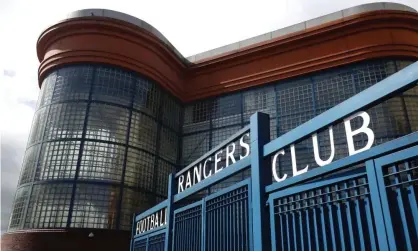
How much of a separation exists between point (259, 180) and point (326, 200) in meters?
1.03

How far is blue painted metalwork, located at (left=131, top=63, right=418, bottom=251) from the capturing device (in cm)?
253

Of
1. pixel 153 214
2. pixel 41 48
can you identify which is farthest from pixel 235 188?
pixel 41 48

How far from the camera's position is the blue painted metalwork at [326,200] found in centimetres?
253

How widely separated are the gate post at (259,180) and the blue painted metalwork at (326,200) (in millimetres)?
11

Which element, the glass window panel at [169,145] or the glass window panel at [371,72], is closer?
the glass window panel at [371,72]

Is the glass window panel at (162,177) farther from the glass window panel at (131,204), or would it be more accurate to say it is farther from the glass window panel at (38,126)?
the glass window panel at (38,126)

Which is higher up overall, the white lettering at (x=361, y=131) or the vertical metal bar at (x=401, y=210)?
the white lettering at (x=361, y=131)

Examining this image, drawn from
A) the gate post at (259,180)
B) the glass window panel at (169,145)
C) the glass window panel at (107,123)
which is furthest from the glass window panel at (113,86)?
the gate post at (259,180)

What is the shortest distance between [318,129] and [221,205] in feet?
6.96

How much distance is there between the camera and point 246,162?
455 cm

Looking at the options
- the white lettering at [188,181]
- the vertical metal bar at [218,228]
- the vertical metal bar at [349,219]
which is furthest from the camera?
the white lettering at [188,181]

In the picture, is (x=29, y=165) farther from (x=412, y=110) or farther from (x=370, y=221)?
(x=412, y=110)

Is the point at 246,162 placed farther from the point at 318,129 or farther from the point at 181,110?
the point at 181,110

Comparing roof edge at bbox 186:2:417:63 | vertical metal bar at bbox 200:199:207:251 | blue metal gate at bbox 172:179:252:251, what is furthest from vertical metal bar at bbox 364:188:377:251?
roof edge at bbox 186:2:417:63
